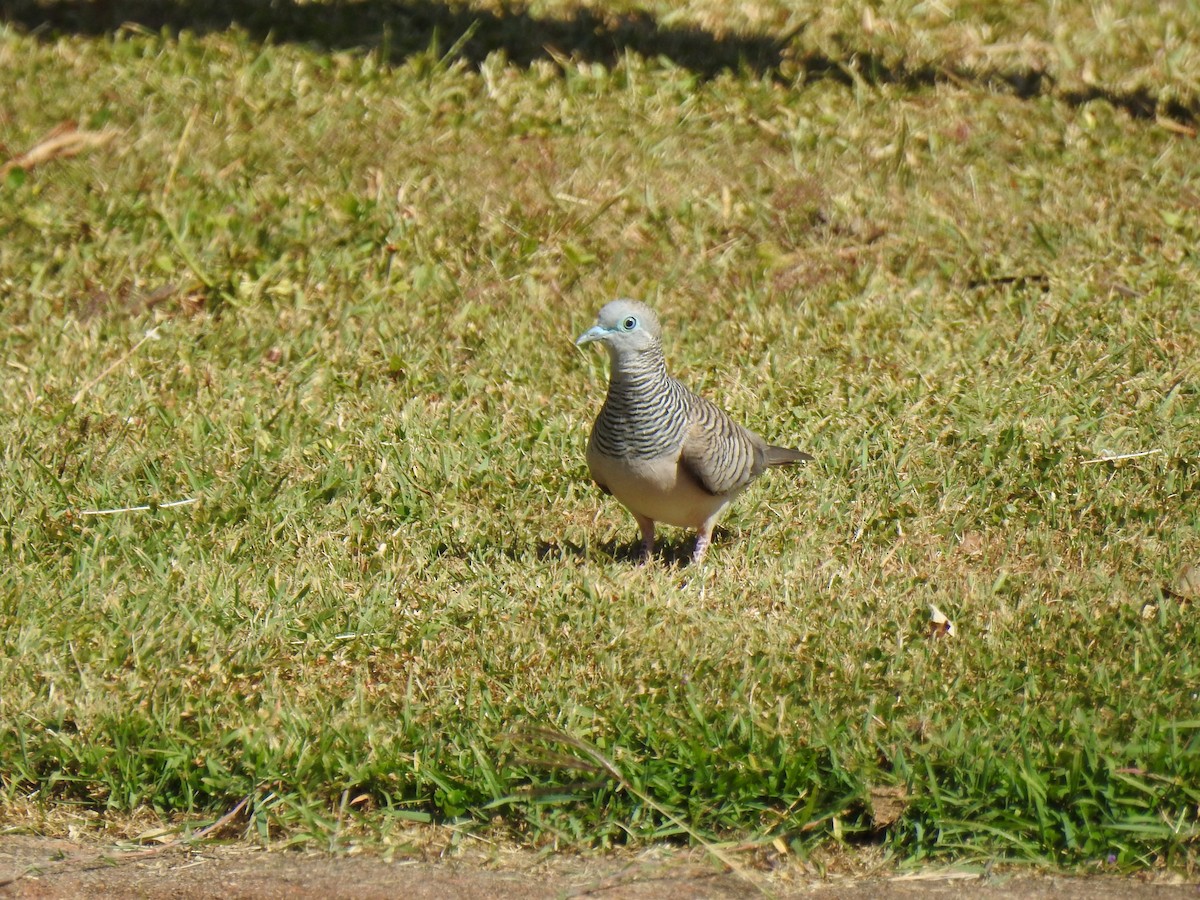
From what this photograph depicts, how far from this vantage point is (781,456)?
5359 mm

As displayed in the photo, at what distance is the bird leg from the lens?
5230 millimetres

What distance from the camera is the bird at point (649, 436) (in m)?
4.81

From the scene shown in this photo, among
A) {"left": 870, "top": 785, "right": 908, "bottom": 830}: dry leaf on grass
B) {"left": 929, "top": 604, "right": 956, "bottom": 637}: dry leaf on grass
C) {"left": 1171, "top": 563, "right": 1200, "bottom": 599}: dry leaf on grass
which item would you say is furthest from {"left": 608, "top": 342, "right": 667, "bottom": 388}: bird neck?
{"left": 1171, "top": 563, "right": 1200, "bottom": 599}: dry leaf on grass

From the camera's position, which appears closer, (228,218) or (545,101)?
(228,218)

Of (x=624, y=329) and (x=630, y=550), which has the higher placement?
(x=624, y=329)

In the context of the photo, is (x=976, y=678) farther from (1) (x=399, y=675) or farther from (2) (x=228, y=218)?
(2) (x=228, y=218)

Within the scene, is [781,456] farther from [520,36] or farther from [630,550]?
[520,36]

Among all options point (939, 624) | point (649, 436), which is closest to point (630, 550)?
point (649, 436)

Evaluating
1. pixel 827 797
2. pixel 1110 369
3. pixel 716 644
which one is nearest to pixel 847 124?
pixel 1110 369

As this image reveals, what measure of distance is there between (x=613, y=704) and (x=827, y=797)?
68cm

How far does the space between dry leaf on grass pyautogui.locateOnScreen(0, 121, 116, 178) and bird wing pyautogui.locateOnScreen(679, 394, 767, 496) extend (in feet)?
14.3

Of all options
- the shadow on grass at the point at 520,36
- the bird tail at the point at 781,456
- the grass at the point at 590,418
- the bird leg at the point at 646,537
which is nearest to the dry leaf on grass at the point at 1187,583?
the grass at the point at 590,418

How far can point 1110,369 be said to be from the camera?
6.26m

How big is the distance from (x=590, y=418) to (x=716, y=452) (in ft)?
4.33
